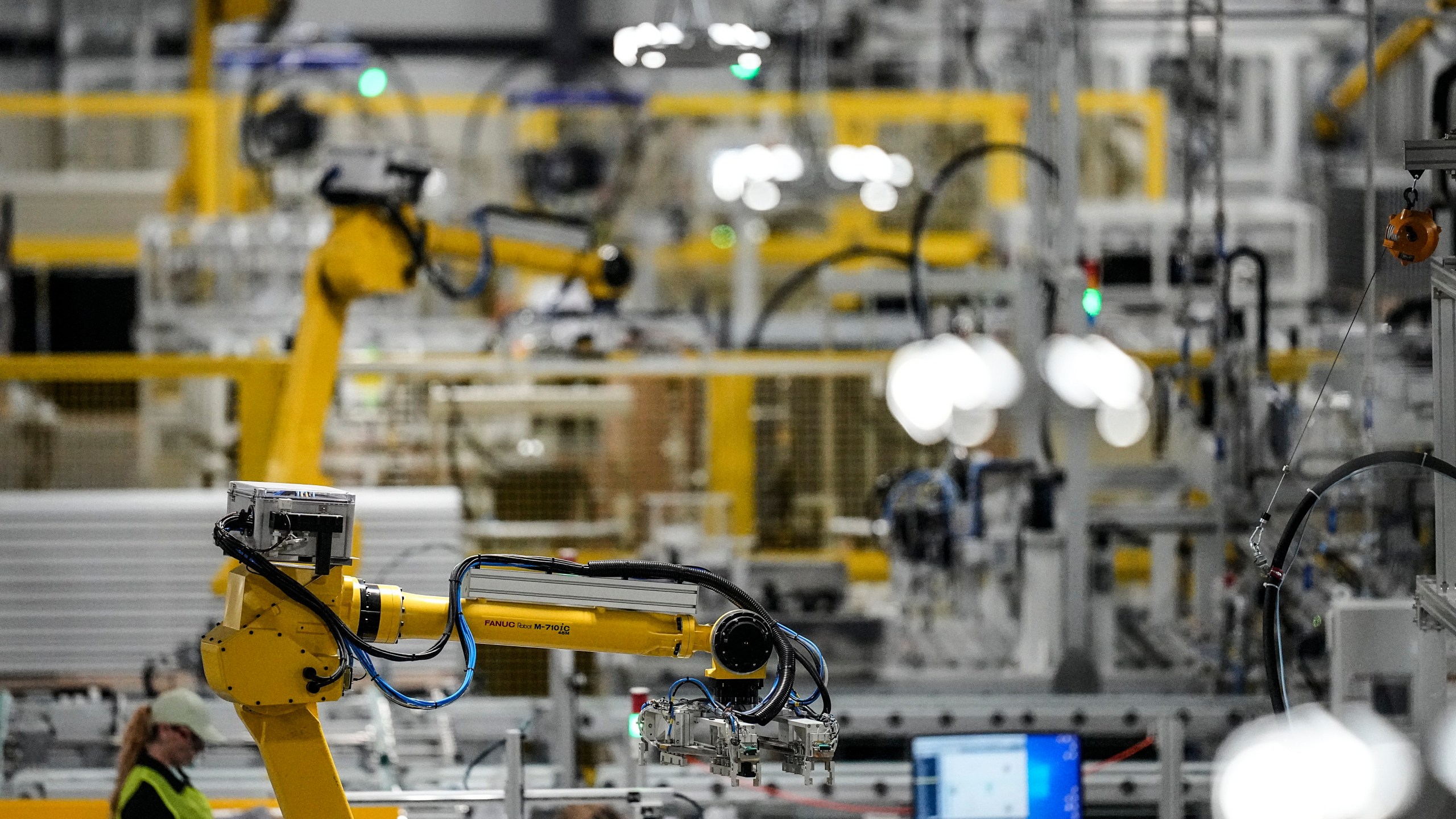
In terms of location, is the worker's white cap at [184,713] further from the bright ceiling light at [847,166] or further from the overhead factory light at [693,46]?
the bright ceiling light at [847,166]

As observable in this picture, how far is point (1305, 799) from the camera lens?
396 centimetres

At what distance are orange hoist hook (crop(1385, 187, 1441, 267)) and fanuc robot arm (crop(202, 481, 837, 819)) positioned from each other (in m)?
1.59

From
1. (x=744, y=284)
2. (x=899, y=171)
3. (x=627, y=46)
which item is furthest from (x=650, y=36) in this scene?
(x=744, y=284)

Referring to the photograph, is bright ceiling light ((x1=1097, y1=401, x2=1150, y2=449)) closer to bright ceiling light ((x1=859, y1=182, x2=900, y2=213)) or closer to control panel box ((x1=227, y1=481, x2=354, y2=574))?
bright ceiling light ((x1=859, y1=182, x2=900, y2=213))

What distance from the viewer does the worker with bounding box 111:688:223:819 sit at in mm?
4512

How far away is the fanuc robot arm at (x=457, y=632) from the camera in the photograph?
3432 millimetres

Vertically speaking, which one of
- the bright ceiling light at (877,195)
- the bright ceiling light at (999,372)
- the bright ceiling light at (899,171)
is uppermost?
the bright ceiling light at (899,171)

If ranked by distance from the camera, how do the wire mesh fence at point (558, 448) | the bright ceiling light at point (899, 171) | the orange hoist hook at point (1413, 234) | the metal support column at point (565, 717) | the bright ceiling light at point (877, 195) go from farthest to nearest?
1. the bright ceiling light at point (899, 171)
2. the bright ceiling light at point (877, 195)
3. the wire mesh fence at point (558, 448)
4. the metal support column at point (565, 717)
5. the orange hoist hook at point (1413, 234)

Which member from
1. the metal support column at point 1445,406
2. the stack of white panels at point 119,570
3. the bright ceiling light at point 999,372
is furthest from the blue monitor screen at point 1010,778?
the stack of white panels at point 119,570

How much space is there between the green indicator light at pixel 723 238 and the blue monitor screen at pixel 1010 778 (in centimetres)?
585

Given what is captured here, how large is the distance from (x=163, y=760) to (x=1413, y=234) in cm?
332

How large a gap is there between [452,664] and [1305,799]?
128 inches

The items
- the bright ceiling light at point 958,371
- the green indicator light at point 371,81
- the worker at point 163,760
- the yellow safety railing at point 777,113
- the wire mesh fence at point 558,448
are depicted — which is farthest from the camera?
the yellow safety railing at point 777,113

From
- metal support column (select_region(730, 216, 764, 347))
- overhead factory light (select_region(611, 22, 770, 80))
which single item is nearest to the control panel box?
overhead factory light (select_region(611, 22, 770, 80))
